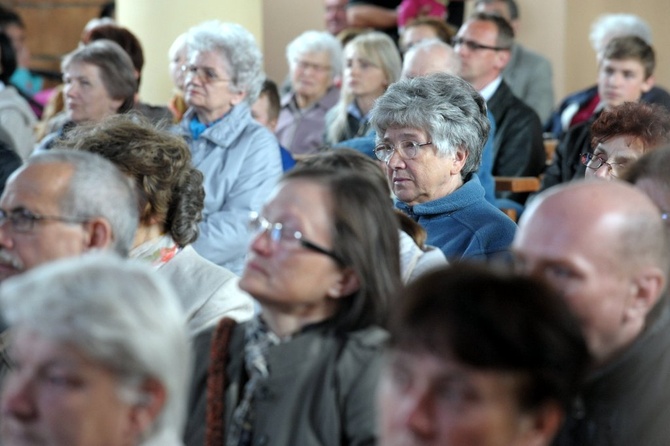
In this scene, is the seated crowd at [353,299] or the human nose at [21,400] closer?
the seated crowd at [353,299]

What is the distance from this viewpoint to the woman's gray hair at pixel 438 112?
11.9 feet

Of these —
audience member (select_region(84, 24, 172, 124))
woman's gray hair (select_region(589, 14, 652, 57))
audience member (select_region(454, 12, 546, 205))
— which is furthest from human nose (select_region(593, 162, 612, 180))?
woman's gray hair (select_region(589, 14, 652, 57))

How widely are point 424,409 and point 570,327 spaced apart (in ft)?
0.74

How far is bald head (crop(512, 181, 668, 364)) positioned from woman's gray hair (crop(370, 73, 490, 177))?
60.4 inches

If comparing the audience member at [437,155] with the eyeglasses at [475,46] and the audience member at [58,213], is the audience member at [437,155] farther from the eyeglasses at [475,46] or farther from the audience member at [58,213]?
the eyeglasses at [475,46]

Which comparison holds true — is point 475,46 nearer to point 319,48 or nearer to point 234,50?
point 319,48

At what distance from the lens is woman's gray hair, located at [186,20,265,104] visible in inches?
196

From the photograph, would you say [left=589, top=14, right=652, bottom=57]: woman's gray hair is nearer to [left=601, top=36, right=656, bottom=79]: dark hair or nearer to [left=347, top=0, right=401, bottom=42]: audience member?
[left=601, top=36, right=656, bottom=79]: dark hair

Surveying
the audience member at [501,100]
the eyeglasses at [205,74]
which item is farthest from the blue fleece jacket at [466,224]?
the audience member at [501,100]

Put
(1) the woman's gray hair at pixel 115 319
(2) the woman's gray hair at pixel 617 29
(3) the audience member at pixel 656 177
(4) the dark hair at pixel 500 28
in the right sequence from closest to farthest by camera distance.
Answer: (1) the woman's gray hair at pixel 115 319
(3) the audience member at pixel 656 177
(4) the dark hair at pixel 500 28
(2) the woman's gray hair at pixel 617 29

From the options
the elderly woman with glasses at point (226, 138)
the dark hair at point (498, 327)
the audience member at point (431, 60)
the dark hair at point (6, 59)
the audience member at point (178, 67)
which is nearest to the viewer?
the dark hair at point (498, 327)

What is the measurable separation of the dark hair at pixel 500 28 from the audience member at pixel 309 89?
97cm

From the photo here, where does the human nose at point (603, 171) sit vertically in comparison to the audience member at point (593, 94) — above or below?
above

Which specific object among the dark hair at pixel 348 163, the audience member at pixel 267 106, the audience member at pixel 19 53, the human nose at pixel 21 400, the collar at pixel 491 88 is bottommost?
the audience member at pixel 19 53
